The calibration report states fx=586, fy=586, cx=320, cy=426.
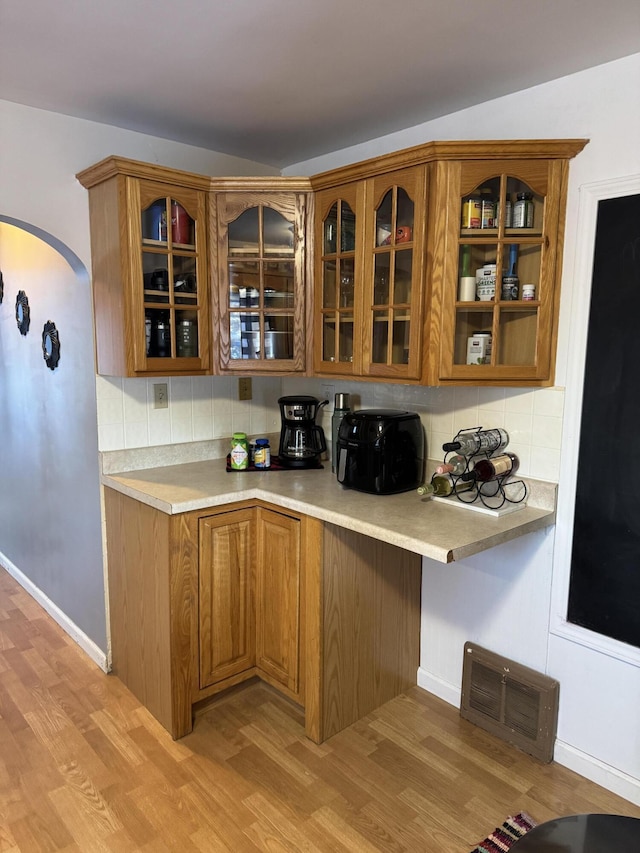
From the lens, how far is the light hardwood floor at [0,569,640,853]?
1.79 m

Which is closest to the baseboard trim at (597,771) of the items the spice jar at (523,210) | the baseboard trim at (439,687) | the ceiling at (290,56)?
the baseboard trim at (439,687)

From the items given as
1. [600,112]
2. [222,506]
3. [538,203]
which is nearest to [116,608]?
[222,506]

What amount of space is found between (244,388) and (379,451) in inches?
41.3

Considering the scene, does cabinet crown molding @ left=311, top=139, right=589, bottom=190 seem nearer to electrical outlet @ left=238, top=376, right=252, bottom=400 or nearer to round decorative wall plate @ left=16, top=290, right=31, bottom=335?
electrical outlet @ left=238, top=376, right=252, bottom=400

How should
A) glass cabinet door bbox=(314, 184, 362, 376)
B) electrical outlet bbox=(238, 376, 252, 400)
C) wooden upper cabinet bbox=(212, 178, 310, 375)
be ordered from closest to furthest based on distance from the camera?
glass cabinet door bbox=(314, 184, 362, 376) → wooden upper cabinet bbox=(212, 178, 310, 375) → electrical outlet bbox=(238, 376, 252, 400)

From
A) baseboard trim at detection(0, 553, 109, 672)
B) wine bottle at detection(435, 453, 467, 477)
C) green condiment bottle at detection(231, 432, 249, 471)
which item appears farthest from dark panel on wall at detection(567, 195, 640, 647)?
baseboard trim at detection(0, 553, 109, 672)

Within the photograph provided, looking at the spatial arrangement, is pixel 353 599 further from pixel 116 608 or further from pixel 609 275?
pixel 609 275

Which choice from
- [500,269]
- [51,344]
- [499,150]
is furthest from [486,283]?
[51,344]

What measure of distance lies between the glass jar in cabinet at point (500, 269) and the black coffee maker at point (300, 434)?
32.6 inches

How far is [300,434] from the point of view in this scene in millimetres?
2699

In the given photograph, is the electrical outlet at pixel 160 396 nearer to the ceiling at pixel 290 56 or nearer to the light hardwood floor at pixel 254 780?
the ceiling at pixel 290 56

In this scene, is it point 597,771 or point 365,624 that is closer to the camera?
point 597,771

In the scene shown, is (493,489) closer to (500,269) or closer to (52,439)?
(500,269)

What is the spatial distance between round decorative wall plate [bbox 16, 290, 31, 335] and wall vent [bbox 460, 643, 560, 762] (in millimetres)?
2636
